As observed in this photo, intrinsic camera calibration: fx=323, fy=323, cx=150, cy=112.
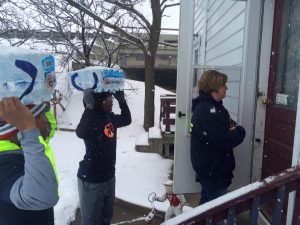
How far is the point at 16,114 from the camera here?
4.09 ft

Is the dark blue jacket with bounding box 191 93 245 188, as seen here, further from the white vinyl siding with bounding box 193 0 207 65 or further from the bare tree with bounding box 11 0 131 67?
the bare tree with bounding box 11 0 131 67

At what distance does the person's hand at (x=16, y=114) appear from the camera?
1.23 metres

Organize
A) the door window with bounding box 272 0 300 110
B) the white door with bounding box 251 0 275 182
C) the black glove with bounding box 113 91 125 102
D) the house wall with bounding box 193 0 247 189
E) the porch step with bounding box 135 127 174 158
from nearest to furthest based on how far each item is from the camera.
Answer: the door window with bounding box 272 0 300 110
the black glove with bounding box 113 91 125 102
the white door with bounding box 251 0 275 182
the house wall with bounding box 193 0 247 189
the porch step with bounding box 135 127 174 158

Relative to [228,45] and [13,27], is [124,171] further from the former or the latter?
[13,27]

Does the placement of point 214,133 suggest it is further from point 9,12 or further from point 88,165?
point 9,12

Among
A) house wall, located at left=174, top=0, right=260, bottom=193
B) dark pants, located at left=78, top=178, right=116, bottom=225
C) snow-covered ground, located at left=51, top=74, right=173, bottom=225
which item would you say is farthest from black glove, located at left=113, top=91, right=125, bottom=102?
snow-covered ground, located at left=51, top=74, right=173, bottom=225

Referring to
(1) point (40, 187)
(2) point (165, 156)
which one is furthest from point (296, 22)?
(2) point (165, 156)

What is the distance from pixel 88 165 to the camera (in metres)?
2.69

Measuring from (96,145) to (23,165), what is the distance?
1302mm

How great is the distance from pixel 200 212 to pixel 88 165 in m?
1.18

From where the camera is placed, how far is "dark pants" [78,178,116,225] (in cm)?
271

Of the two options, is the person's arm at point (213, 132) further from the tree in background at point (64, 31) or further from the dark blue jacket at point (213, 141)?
the tree in background at point (64, 31)

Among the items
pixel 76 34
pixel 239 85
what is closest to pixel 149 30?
pixel 76 34

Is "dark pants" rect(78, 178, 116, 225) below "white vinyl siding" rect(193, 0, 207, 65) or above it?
below
